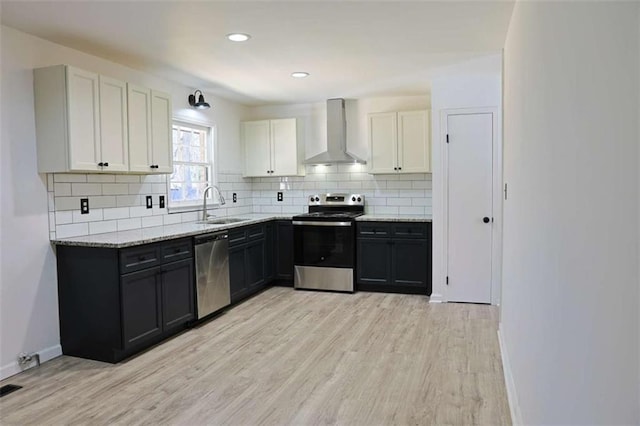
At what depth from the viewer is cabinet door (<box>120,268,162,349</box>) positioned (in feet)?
11.1

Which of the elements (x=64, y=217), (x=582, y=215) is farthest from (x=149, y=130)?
(x=582, y=215)

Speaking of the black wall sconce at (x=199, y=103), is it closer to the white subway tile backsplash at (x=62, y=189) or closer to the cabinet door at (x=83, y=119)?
the cabinet door at (x=83, y=119)

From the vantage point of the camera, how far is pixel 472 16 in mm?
3102

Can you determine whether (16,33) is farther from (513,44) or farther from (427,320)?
(427,320)

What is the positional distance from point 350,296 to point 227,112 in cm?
279

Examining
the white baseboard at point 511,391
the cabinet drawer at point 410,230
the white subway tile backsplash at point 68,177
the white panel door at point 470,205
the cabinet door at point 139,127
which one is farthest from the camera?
the cabinet drawer at point 410,230

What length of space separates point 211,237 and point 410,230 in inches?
86.5

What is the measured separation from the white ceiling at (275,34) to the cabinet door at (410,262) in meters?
1.80

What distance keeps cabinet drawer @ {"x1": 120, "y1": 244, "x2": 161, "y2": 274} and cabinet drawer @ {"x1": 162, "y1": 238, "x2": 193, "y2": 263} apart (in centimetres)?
9

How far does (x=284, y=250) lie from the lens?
18.9 feet

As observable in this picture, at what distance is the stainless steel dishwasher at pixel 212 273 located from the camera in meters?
4.23

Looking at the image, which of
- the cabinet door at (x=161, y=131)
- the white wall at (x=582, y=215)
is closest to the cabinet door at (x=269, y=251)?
the cabinet door at (x=161, y=131)

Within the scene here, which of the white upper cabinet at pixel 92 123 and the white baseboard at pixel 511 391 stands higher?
the white upper cabinet at pixel 92 123

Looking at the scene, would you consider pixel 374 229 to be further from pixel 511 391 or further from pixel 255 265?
pixel 511 391
